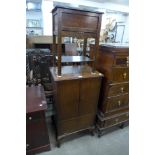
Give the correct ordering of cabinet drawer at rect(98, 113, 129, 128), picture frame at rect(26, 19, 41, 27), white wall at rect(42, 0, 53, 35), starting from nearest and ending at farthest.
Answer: cabinet drawer at rect(98, 113, 129, 128) → white wall at rect(42, 0, 53, 35) → picture frame at rect(26, 19, 41, 27)

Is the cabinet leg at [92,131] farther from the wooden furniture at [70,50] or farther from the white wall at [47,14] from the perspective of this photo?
the white wall at [47,14]

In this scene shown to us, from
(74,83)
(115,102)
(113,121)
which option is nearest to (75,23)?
(74,83)

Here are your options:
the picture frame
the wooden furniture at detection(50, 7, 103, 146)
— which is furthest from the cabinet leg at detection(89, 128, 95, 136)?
the picture frame

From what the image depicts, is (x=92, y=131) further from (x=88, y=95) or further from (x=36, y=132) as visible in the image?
(x=36, y=132)

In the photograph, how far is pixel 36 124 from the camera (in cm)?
150

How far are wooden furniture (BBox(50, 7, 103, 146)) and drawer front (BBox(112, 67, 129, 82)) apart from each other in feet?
0.54

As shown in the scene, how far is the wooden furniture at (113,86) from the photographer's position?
158cm

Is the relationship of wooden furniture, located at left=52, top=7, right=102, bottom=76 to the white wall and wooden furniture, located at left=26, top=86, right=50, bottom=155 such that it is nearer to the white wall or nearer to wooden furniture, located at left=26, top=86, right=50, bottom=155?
wooden furniture, located at left=26, top=86, right=50, bottom=155

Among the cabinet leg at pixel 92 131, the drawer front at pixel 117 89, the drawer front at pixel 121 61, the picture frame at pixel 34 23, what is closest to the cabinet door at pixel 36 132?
the cabinet leg at pixel 92 131

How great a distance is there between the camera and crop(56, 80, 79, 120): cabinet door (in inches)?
58.7
